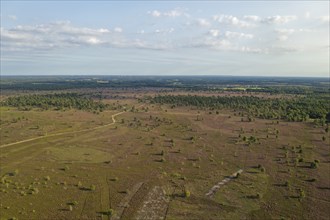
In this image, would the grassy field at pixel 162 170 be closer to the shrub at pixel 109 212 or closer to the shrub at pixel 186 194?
the shrub at pixel 186 194

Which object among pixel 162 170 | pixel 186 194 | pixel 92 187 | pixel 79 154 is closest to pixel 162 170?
pixel 162 170

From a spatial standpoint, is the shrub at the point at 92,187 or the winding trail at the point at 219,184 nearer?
the winding trail at the point at 219,184

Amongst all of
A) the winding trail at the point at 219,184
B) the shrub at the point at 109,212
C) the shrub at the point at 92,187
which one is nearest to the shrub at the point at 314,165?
the winding trail at the point at 219,184

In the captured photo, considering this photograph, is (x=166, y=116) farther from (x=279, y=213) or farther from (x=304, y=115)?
(x=279, y=213)

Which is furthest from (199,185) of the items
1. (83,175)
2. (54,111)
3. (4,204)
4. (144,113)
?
(54,111)

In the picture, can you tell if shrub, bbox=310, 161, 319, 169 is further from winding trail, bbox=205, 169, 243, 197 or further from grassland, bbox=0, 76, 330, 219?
winding trail, bbox=205, 169, 243, 197

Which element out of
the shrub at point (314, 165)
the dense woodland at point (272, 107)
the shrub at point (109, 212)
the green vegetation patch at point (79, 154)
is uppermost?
the dense woodland at point (272, 107)

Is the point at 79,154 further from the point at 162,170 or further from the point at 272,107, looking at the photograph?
the point at 272,107
